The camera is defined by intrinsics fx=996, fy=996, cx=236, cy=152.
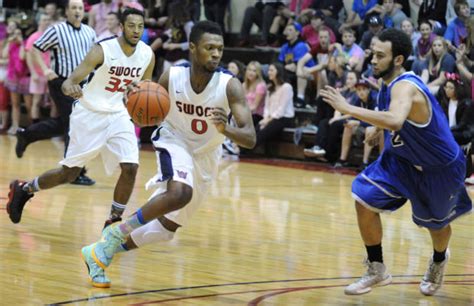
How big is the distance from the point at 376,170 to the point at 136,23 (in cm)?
287

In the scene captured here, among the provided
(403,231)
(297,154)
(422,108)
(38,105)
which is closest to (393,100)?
(422,108)

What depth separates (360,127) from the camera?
14.4m

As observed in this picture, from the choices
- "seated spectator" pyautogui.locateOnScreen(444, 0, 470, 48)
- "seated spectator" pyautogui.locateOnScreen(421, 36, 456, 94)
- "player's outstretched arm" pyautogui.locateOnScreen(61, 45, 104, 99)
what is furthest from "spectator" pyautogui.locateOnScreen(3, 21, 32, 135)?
"player's outstretched arm" pyautogui.locateOnScreen(61, 45, 104, 99)

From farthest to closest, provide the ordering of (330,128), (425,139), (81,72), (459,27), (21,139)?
(330,128) < (459,27) < (21,139) < (81,72) < (425,139)

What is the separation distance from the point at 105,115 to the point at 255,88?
25.2ft

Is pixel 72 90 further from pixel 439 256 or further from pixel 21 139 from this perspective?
pixel 21 139

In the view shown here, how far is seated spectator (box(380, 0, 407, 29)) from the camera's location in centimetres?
1495

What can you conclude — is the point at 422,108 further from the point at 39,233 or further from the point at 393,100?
the point at 39,233

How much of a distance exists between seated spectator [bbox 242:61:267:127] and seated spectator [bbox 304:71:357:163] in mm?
1162

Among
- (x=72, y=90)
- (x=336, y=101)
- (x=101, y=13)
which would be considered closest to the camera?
(x=336, y=101)

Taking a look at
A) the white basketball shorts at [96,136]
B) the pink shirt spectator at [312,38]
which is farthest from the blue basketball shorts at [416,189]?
A: the pink shirt spectator at [312,38]

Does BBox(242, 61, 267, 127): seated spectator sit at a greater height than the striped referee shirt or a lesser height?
lesser

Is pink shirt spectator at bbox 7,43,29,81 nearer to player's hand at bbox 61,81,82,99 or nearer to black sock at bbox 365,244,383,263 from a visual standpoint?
player's hand at bbox 61,81,82,99

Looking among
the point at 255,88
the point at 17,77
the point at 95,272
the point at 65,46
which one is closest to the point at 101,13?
the point at 17,77
